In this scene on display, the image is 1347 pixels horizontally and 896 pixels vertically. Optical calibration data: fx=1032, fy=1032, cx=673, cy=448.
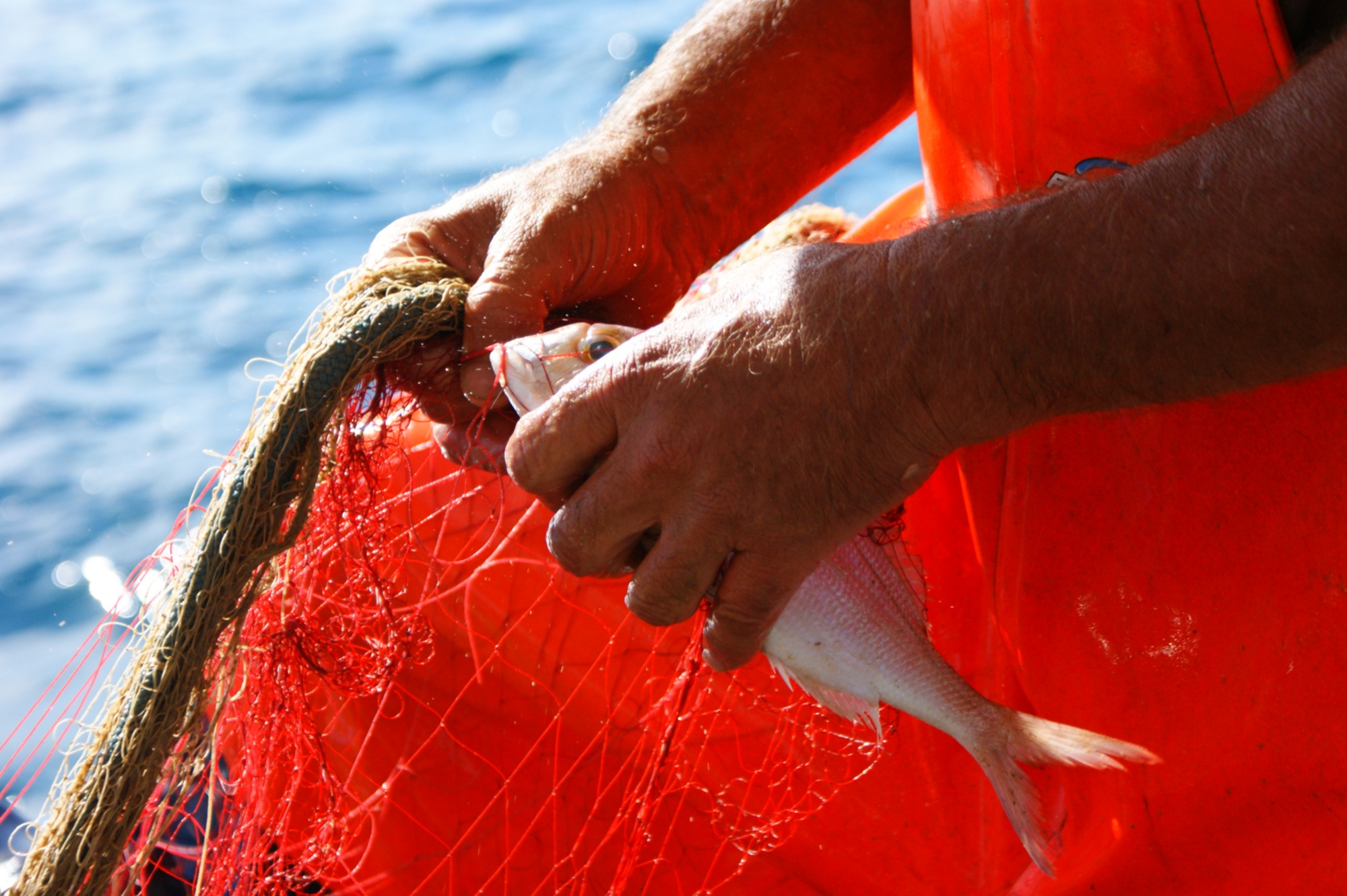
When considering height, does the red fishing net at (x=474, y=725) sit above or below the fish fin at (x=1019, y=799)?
above

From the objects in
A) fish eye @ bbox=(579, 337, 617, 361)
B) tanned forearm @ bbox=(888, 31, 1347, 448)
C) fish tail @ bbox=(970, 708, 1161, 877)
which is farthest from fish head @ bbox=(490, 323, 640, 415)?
fish tail @ bbox=(970, 708, 1161, 877)

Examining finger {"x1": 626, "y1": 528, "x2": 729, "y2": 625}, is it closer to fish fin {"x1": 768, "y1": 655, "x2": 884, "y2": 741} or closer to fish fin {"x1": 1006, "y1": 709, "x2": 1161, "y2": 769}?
fish fin {"x1": 768, "y1": 655, "x2": 884, "y2": 741}

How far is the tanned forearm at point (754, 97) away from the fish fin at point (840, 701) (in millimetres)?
1048

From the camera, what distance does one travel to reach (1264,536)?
153cm

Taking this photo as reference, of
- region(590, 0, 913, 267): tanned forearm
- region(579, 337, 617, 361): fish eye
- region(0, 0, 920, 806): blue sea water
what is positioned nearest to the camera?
region(579, 337, 617, 361): fish eye

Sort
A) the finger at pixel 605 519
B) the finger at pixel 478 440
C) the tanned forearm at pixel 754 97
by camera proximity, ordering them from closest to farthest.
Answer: the finger at pixel 605 519 → the finger at pixel 478 440 → the tanned forearm at pixel 754 97

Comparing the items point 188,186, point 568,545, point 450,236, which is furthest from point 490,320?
point 188,186

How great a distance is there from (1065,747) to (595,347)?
0.97m

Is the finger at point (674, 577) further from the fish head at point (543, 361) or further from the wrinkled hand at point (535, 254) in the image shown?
the wrinkled hand at point (535, 254)

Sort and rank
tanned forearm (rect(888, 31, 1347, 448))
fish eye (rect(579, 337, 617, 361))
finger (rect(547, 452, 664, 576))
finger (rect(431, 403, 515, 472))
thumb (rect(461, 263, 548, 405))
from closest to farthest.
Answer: tanned forearm (rect(888, 31, 1347, 448)), finger (rect(547, 452, 664, 576)), fish eye (rect(579, 337, 617, 361)), thumb (rect(461, 263, 548, 405)), finger (rect(431, 403, 515, 472))

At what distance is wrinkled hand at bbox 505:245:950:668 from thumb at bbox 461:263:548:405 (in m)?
0.28

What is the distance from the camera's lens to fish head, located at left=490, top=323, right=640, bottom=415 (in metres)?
1.64

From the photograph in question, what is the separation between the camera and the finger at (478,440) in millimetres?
1900

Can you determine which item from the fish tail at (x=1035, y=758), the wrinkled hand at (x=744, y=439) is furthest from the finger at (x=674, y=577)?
the fish tail at (x=1035, y=758)
